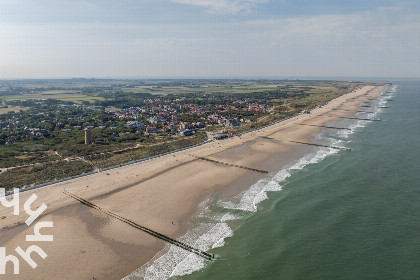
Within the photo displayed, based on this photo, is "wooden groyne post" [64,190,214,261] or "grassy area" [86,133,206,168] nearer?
"wooden groyne post" [64,190,214,261]

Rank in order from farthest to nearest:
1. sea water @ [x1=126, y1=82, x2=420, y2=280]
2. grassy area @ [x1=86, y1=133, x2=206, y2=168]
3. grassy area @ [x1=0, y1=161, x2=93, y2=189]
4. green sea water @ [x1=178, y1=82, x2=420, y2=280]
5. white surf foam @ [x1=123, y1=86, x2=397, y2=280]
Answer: grassy area @ [x1=86, y1=133, x2=206, y2=168], grassy area @ [x1=0, y1=161, x2=93, y2=189], white surf foam @ [x1=123, y1=86, x2=397, y2=280], sea water @ [x1=126, y1=82, x2=420, y2=280], green sea water @ [x1=178, y1=82, x2=420, y2=280]

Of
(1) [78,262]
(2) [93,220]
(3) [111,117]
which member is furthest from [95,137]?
(1) [78,262]

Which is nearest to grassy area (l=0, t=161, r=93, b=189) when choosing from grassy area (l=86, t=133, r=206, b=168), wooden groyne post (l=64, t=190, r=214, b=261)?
grassy area (l=86, t=133, r=206, b=168)

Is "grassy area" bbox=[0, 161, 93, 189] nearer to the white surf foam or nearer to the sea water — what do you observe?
the white surf foam

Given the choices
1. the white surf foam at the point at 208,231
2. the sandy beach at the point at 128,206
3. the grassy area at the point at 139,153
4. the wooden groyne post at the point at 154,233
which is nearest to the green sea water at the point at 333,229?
the white surf foam at the point at 208,231

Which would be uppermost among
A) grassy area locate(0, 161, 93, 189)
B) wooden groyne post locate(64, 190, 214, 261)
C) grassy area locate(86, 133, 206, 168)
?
grassy area locate(86, 133, 206, 168)

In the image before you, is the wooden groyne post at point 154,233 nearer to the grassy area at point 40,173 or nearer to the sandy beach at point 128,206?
the sandy beach at point 128,206

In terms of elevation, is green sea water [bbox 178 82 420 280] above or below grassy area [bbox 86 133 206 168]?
below

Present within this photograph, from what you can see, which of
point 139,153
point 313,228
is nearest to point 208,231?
point 313,228
